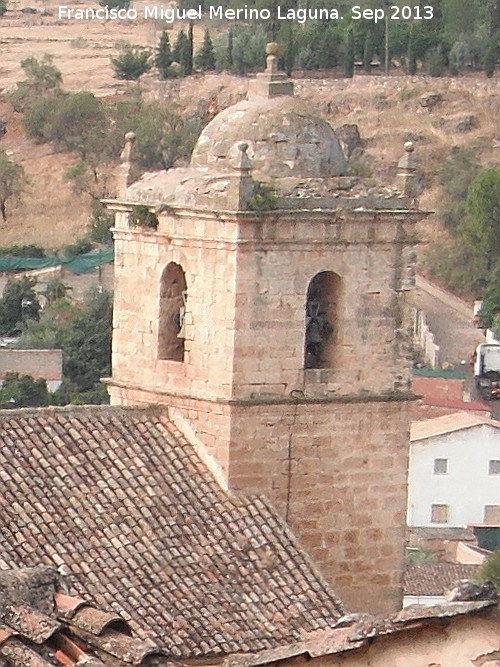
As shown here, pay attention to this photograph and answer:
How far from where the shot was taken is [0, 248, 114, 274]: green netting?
7860cm

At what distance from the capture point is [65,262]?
8112 centimetres

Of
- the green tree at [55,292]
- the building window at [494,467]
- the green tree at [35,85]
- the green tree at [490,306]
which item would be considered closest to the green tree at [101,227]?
the green tree at [55,292]

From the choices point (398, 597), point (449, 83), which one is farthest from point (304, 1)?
point (398, 597)

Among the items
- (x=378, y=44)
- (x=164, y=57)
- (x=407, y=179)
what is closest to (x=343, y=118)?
(x=378, y=44)

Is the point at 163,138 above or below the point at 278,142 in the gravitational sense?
below

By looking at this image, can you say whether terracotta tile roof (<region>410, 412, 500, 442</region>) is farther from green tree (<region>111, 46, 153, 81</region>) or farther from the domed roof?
green tree (<region>111, 46, 153, 81</region>)

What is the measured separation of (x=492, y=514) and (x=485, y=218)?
2495 cm

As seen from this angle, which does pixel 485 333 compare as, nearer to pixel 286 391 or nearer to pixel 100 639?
pixel 286 391

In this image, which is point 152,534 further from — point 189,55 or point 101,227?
point 189,55

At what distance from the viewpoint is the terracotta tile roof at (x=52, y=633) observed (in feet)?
48.2

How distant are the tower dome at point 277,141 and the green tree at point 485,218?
5687 cm

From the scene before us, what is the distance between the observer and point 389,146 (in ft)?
331

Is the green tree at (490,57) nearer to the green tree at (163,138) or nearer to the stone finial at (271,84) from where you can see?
the green tree at (163,138)

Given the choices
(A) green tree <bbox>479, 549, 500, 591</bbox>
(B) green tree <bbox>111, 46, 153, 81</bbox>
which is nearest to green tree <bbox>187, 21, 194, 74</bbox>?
(B) green tree <bbox>111, 46, 153, 81</bbox>
